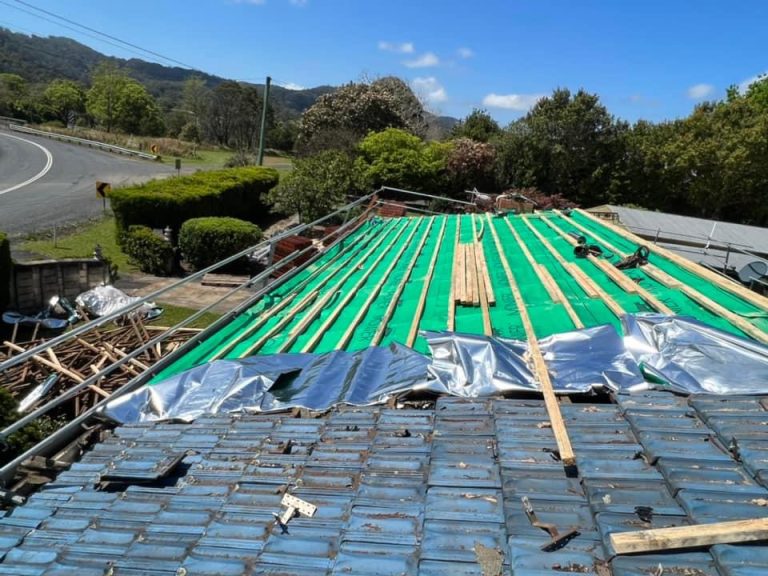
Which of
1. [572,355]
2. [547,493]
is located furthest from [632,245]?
[547,493]

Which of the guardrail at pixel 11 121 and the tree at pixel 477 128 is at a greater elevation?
the tree at pixel 477 128

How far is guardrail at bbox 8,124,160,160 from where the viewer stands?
46.4m

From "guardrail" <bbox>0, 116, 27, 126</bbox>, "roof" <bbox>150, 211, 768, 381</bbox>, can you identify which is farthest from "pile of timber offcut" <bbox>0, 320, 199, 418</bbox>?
"guardrail" <bbox>0, 116, 27, 126</bbox>

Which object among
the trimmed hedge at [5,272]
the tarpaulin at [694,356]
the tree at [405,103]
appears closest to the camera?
the tarpaulin at [694,356]

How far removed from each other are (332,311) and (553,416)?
5.48 metres

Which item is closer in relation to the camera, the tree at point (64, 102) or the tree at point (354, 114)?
the tree at point (354, 114)

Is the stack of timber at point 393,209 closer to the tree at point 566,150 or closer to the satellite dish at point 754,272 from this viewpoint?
the tree at point 566,150

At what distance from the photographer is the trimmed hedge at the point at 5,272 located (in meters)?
14.0

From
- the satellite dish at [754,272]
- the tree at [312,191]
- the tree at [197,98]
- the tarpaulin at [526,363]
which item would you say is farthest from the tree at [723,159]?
the tree at [197,98]

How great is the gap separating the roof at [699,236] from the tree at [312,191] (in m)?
10.7

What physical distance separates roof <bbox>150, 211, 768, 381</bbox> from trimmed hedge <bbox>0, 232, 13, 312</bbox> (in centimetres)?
812

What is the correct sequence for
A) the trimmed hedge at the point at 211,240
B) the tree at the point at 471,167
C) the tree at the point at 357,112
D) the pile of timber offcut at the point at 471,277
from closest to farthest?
the pile of timber offcut at the point at 471,277, the trimmed hedge at the point at 211,240, the tree at the point at 471,167, the tree at the point at 357,112

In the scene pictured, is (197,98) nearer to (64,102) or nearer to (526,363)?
(64,102)

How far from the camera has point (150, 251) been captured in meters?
19.4
